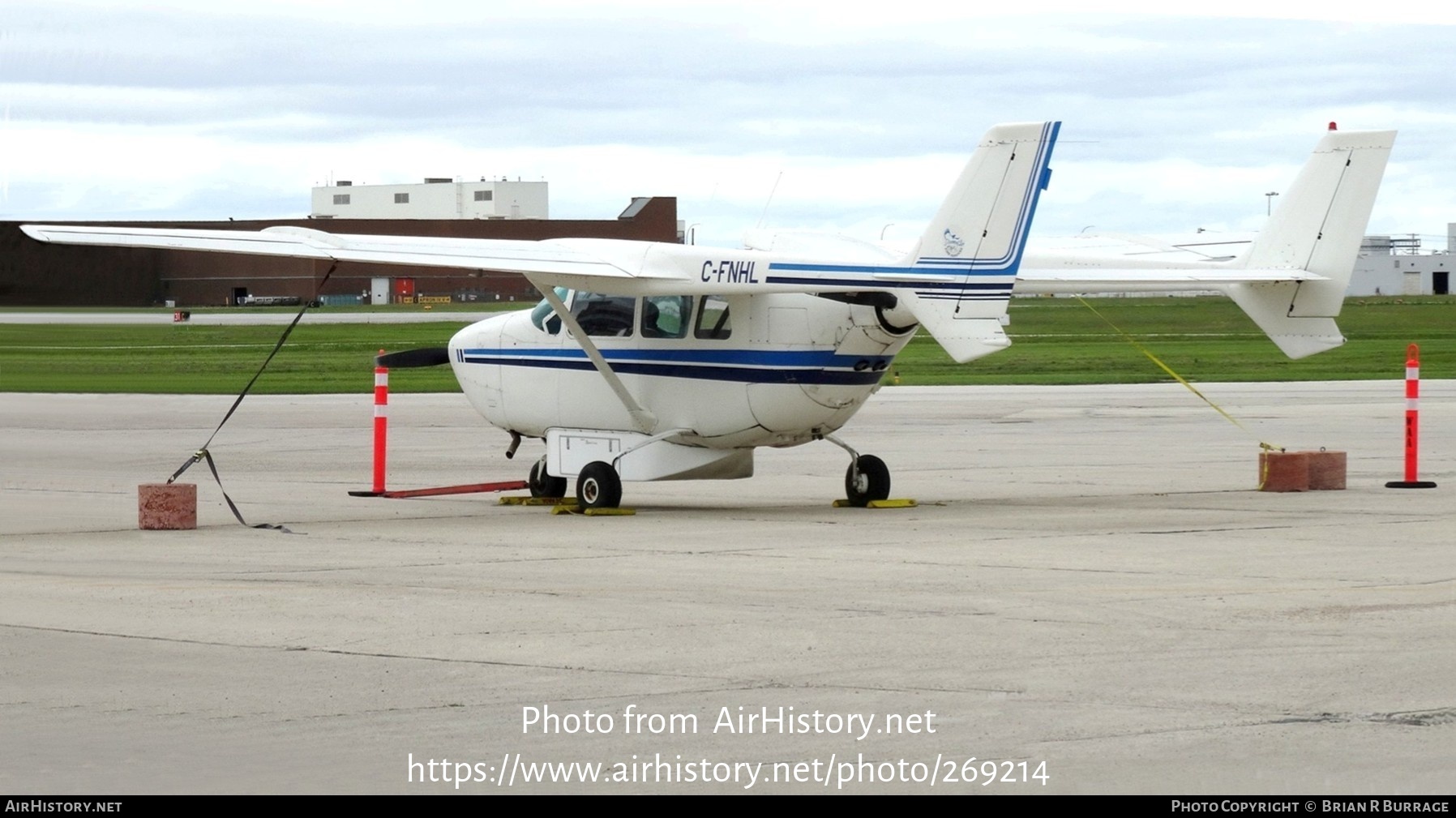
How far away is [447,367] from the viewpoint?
156 feet

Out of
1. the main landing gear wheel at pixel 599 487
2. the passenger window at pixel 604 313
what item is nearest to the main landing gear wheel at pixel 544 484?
the main landing gear wheel at pixel 599 487

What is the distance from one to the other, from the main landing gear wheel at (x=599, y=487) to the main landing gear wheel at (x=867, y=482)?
6.74 ft

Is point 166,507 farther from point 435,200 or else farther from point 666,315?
point 435,200

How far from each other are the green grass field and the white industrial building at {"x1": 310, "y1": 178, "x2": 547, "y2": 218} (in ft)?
93.0

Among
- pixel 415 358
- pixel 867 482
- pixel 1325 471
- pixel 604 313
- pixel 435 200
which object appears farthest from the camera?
pixel 435 200

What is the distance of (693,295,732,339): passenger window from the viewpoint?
Result: 1647 centimetres

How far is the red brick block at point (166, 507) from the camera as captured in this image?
49.8ft

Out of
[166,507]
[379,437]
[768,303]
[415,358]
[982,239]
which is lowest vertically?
[166,507]

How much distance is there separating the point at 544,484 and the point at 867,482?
3.27m

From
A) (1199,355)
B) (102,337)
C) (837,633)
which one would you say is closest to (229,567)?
(837,633)

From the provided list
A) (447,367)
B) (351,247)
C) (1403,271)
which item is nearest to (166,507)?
(351,247)

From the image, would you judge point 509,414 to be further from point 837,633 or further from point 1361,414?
point 1361,414

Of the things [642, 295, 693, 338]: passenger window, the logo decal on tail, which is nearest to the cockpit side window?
[642, 295, 693, 338]: passenger window
